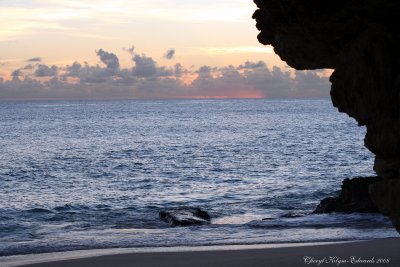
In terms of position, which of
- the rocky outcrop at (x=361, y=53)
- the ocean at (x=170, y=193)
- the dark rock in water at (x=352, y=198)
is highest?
the rocky outcrop at (x=361, y=53)

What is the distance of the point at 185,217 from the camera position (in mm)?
31297

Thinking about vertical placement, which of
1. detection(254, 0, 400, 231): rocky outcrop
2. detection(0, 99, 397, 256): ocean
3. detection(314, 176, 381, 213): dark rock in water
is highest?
detection(254, 0, 400, 231): rocky outcrop

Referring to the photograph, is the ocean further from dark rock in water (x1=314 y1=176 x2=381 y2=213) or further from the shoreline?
the shoreline

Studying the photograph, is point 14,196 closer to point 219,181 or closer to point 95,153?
point 219,181

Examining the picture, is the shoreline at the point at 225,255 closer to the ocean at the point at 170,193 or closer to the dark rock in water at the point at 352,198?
the ocean at the point at 170,193

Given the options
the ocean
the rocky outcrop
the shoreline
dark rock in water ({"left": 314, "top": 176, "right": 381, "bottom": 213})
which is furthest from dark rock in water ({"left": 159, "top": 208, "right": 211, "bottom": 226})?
the rocky outcrop

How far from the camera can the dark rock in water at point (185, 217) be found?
30.6 m

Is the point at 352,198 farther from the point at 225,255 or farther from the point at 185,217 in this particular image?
the point at 225,255

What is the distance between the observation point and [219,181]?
53.2 metres

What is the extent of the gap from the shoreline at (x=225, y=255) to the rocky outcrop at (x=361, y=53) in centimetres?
601

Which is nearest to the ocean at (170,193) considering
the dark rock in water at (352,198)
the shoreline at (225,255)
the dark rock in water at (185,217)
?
the dark rock in water at (185,217)

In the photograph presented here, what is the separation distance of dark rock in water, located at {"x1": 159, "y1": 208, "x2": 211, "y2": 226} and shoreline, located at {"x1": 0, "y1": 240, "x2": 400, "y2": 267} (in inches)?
300

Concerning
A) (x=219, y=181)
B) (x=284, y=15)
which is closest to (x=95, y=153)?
(x=219, y=181)

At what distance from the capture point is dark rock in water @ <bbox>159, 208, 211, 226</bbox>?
30594 millimetres
